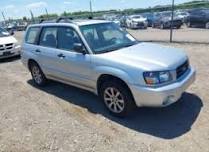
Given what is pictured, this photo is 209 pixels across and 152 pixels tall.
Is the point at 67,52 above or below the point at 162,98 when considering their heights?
above

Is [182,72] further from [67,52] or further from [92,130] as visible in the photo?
[67,52]

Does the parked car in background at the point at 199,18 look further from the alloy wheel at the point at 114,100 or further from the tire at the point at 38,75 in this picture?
the alloy wheel at the point at 114,100

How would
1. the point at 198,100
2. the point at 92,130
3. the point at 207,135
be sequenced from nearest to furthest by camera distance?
the point at 207,135 → the point at 92,130 → the point at 198,100

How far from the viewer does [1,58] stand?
12039 mm

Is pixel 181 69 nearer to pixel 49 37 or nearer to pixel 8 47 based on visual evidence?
pixel 49 37

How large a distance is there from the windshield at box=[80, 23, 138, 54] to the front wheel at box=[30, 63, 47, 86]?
7.06ft

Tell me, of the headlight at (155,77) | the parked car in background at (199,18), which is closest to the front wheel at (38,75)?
the headlight at (155,77)

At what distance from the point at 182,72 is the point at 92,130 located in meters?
1.89

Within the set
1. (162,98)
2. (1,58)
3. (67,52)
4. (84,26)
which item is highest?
(84,26)

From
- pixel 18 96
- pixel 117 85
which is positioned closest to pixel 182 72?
pixel 117 85

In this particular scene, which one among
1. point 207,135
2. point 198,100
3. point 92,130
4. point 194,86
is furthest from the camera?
point 194,86

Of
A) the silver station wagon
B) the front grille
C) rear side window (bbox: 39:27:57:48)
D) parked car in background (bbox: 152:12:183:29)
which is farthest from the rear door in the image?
parked car in background (bbox: 152:12:183:29)

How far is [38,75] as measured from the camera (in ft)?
24.5

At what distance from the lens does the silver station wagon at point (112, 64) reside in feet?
14.8
